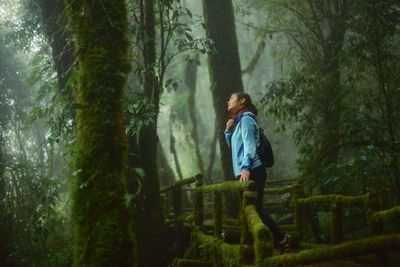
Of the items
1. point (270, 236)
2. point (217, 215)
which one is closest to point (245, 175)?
point (217, 215)

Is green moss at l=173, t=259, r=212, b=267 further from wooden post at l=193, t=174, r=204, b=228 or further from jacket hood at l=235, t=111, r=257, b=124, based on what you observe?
jacket hood at l=235, t=111, r=257, b=124

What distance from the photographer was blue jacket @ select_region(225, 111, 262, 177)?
200 inches

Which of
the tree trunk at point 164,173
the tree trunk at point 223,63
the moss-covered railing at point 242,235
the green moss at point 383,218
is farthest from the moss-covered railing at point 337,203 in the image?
the tree trunk at point 164,173

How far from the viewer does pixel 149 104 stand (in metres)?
6.58

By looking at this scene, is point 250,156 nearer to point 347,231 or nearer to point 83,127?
point 83,127

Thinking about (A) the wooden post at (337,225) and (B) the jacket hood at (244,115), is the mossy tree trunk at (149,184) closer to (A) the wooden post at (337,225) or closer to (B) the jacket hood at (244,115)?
(B) the jacket hood at (244,115)

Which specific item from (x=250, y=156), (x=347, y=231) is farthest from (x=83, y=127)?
(x=347, y=231)

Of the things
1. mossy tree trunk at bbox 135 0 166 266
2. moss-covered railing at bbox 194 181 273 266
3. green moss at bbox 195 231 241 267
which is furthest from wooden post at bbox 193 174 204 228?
mossy tree trunk at bbox 135 0 166 266

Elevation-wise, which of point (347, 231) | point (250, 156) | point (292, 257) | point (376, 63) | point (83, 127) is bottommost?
point (347, 231)

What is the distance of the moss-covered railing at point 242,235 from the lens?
331 centimetres

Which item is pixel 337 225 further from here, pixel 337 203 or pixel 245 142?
pixel 245 142

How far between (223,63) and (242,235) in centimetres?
550

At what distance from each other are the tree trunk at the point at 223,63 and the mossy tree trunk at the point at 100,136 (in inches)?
198

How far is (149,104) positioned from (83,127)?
8.39 ft
